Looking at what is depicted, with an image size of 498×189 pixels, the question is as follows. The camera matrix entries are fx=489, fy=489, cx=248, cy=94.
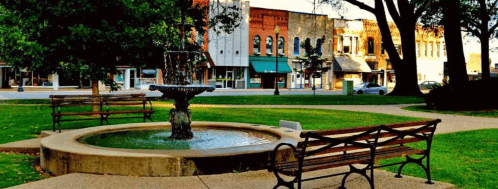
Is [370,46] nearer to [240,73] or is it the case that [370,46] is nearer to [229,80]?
[240,73]

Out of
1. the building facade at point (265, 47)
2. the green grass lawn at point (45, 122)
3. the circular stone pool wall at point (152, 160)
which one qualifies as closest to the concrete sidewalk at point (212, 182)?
the circular stone pool wall at point (152, 160)

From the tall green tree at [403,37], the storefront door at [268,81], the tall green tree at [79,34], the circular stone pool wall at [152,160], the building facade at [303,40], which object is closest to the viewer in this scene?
the circular stone pool wall at [152,160]

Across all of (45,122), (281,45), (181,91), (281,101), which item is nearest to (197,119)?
(45,122)

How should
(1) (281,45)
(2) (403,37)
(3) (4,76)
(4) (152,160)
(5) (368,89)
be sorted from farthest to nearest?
(1) (281,45), (5) (368,89), (3) (4,76), (2) (403,37), (4) (152,160)

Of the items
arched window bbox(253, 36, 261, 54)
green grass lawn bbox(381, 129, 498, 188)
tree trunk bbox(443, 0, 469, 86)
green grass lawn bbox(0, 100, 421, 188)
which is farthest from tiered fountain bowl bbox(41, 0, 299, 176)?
arched window bbox(253, 36, 261, 54)

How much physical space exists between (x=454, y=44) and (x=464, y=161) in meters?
19.6

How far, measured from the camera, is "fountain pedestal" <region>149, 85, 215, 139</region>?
29.7 feet

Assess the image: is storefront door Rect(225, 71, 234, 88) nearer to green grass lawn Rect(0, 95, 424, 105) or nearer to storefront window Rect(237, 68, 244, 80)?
storefront window Rect(237, 68, 244, 80)

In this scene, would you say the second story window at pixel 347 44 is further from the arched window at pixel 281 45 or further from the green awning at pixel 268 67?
the green awning at pixel 268 67

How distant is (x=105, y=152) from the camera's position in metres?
7.16

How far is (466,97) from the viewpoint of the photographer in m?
23.7

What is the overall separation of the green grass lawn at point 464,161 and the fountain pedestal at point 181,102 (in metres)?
3.75

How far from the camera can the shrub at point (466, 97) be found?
77.8 ft

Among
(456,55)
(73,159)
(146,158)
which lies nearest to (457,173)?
(146,158)
